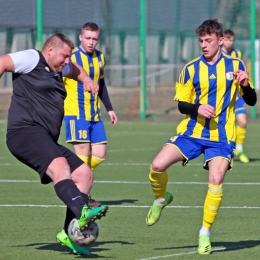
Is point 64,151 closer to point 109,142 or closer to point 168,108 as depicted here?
point 109,142

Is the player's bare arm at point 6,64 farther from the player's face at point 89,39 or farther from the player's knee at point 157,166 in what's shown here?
the player's face at point 89,39

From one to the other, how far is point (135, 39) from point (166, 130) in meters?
5.14

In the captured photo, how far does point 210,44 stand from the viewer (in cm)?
751

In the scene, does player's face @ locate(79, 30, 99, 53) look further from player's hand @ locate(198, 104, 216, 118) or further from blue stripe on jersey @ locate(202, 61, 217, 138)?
player's hand @ locate(198, 104, 216, 118)

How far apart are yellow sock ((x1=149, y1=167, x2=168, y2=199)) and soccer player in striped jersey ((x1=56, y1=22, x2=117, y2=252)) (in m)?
A: 2.00

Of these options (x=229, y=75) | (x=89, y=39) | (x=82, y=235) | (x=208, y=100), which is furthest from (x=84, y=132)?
(x=82, y=235)

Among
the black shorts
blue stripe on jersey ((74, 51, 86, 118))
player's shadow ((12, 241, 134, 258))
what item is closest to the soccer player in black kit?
the black shorts

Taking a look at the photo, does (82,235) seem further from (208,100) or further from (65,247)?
(208,100)

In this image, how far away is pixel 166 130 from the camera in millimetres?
20266

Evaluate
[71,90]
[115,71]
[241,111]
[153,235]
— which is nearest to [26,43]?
[115,71]

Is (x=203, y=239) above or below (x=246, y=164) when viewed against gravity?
above

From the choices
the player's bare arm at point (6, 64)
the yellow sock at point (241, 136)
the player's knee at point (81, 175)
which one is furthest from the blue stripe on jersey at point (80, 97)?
the yellow sock at point (241, 136)

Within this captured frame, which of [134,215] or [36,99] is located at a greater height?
[36,99]

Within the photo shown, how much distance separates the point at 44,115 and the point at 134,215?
99.5 inches
